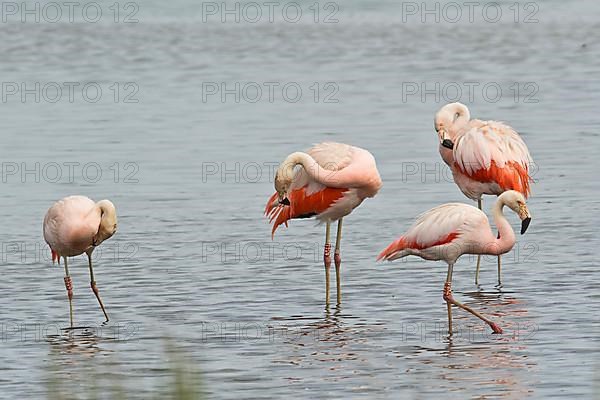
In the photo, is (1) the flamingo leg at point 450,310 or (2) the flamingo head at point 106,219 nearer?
(1) the flamingo leg at point 450,310

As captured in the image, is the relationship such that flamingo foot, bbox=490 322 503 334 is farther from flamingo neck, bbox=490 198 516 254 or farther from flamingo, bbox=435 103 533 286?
flamingo, bbox=435 103 533 286

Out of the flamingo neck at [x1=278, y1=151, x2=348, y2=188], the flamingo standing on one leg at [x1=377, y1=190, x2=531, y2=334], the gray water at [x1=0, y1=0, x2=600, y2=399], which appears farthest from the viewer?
the flamingo neck at [x1=278, y1=151, x2=348, y2=188]

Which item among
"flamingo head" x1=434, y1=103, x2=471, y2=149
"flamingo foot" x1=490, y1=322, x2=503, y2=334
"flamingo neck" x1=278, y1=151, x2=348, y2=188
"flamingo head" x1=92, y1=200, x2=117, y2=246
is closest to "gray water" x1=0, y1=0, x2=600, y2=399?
"flamingo foot" x1=490, y1=322, x2=503, y2=334

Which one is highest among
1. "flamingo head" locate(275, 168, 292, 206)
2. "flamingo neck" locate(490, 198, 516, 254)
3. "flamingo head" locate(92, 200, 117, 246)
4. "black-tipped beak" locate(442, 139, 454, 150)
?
"black-tipped beak" locate(442, 139, 454, 150)

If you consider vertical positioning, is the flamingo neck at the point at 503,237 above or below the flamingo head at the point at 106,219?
below

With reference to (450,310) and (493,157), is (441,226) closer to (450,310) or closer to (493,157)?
(450,310)

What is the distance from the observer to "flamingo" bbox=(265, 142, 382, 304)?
988 centimetres

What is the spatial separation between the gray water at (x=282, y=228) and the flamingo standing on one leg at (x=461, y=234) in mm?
443

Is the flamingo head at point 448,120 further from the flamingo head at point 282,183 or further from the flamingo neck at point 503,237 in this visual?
the flamingo neck at point 503,237

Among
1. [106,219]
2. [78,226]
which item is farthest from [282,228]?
[78,226]

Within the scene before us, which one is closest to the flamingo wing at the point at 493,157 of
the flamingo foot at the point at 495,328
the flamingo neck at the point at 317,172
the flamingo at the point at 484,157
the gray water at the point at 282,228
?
the flamingo at the point at 484,157

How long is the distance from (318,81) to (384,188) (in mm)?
7042

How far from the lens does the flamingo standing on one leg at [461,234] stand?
913cm

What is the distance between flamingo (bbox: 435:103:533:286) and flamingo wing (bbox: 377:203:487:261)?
4.27 feet
